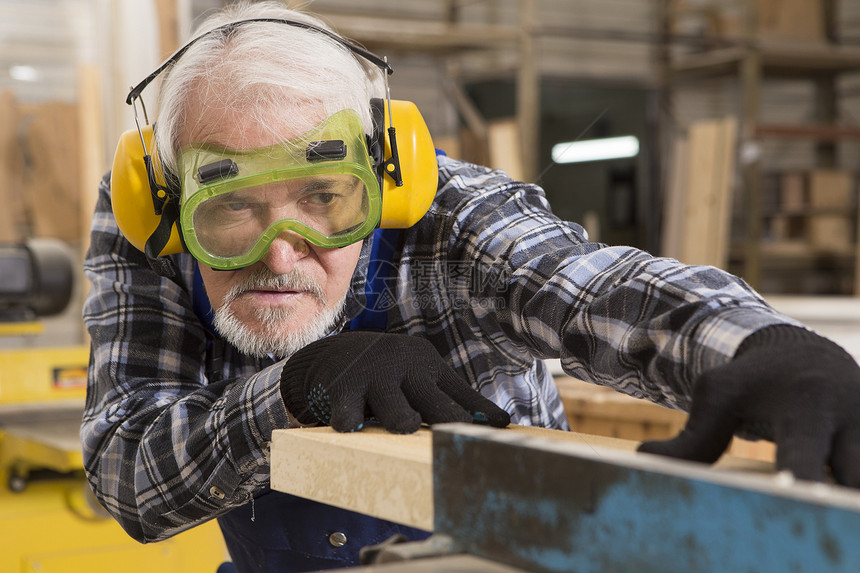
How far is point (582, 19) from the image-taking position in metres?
8.45

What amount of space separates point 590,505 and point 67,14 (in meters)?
6.43

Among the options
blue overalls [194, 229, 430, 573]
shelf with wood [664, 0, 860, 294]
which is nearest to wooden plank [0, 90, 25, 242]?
blue overalls [194, 229, 430, 573]

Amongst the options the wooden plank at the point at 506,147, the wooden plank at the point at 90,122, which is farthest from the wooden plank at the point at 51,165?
the wooden plank at the point at 506,147

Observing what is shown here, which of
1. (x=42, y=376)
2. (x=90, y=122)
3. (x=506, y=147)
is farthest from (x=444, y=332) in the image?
(x=506, y=147)

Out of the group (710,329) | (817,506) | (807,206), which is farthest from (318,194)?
(807,206)

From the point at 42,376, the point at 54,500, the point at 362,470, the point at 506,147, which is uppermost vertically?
the point at 506,147

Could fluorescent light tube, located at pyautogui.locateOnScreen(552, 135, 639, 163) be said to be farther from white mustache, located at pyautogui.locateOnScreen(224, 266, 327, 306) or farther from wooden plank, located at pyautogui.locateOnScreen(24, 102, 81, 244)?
wooden plank, located at pyautogui.locateOnScreen(24, 102, 81, 244)

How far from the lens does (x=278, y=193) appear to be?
45.8 inches

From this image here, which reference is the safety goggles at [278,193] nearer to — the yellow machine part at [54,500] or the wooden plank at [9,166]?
the yellow machine part at [54,500]

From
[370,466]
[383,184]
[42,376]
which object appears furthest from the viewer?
[42,376]

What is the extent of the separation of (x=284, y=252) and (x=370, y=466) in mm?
446

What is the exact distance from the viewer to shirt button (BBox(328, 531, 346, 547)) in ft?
4.55

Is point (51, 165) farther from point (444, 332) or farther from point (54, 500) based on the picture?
point (444, 332)

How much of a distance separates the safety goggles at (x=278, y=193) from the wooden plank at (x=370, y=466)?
0.33 meters
